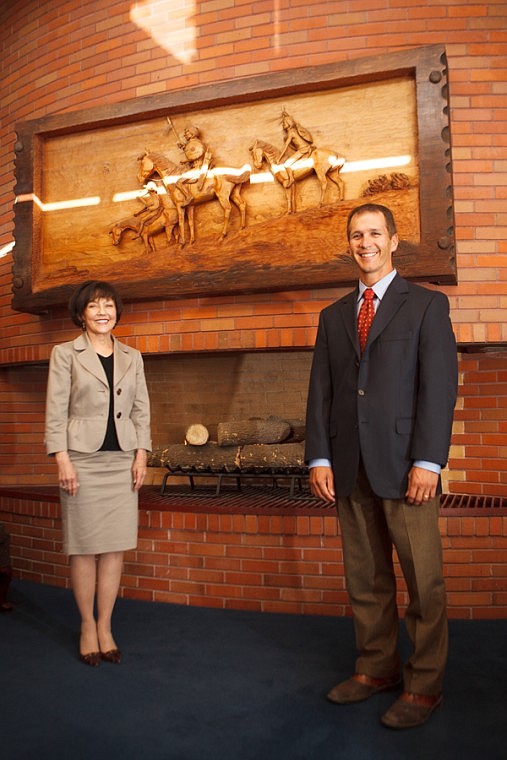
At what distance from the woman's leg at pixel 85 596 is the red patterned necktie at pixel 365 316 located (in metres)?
1.42

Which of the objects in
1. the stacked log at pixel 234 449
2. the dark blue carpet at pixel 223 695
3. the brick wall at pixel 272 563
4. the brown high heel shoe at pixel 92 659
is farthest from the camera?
the stacked log at pixel 234 449

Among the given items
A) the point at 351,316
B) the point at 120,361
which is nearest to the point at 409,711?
the point at 351,316

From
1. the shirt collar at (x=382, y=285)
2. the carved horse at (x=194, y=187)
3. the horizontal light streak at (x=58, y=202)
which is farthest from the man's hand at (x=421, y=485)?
the horizontal light streak at (x=58, y=202)

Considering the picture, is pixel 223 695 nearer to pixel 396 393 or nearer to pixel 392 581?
pixel 392 581

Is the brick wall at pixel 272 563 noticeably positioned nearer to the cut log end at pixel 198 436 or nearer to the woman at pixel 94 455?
the cut log end at pixel 198 436

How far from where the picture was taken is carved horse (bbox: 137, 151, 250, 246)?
3404mm

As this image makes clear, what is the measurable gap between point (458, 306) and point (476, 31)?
148 cm

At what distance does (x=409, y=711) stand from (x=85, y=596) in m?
1.32

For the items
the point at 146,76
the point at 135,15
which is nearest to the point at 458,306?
the point at 146,76

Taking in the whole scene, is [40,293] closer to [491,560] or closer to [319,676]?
[319,676]

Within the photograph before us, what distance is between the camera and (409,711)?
186 centimetres

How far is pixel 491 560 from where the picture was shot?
2861 mm

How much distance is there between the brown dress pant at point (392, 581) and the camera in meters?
1.91

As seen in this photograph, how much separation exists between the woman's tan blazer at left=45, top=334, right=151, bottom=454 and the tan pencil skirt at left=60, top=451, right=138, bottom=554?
0.24 ft
